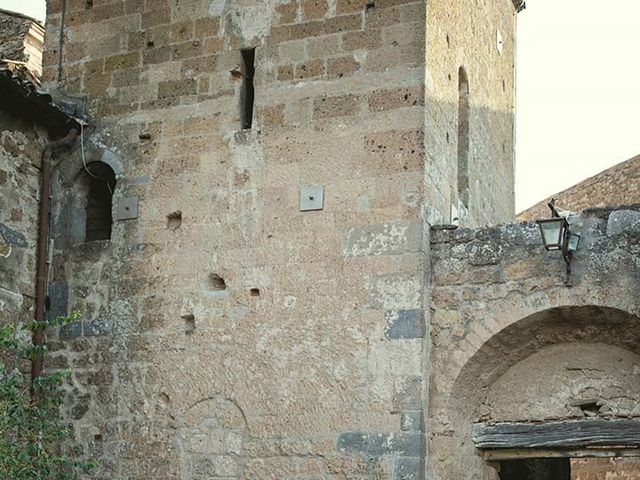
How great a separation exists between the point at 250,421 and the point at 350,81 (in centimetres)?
250

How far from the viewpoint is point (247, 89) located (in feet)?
27.4

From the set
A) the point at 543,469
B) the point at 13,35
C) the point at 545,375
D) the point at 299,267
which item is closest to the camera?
the point at 545,375

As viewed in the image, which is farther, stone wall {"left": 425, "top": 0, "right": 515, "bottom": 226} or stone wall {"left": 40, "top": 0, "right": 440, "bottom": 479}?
stone wall {"left": 425, "top": 0, "right": 515, "bottom": 226}

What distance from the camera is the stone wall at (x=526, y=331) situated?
723 centimetres

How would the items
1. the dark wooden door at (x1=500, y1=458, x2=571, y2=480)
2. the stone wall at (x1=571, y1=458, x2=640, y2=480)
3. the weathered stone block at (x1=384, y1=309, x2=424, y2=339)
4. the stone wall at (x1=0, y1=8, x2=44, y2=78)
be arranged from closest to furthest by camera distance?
the weathered stone block at (x1=384, y1=309, x2=424, y2=339) < the dark wooden door at (x1=500, y1=458, x2=571, y2=480) < the stone wall at (x1=0, y1=8, x2=44, y2=78) < the stone wall at (x1=571, y1=458, x2=640, y2=480)

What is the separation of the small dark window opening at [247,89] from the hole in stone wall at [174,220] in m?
0.81

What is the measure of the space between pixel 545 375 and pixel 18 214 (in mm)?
4066

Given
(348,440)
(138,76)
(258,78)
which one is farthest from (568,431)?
(138,76)

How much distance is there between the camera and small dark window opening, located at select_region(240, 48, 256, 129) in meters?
8.27

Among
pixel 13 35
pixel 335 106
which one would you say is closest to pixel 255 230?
pixel 335 106

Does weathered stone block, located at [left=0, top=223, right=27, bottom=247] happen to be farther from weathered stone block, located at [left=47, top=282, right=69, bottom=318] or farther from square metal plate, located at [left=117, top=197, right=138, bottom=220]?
square metal plate, located at [left=117, top=197, right=138, bottom=220]

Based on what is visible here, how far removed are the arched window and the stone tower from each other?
0.70 feet

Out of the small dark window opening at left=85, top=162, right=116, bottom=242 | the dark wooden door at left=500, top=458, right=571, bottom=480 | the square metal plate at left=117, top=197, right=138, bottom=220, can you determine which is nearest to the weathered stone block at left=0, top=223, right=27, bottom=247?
the small dark window opening at left=85, top=162, right=116, bottom=242

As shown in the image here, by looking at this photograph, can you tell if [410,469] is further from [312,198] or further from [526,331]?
[312,198]
